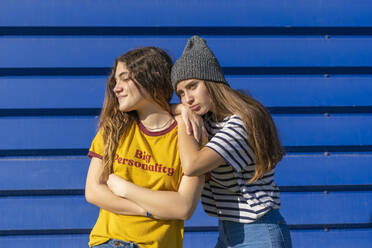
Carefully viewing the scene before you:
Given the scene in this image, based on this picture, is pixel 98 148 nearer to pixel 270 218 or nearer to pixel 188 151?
pixel 188 151

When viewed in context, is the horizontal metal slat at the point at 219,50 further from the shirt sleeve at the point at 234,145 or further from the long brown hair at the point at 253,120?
the shirt sleeve at the point at 234,145

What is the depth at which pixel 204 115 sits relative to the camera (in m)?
2.24

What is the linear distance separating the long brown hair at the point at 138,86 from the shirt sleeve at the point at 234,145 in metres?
0.33

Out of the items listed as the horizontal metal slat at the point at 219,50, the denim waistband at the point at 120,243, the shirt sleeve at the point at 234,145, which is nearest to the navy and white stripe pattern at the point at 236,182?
the shirt sleeve at the point at 234,145

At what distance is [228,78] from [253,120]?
109cm

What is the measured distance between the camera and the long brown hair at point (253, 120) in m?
2.03

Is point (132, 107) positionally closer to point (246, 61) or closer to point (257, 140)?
point (257, 140)

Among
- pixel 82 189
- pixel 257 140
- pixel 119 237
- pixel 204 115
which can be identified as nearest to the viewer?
pixel 119 237

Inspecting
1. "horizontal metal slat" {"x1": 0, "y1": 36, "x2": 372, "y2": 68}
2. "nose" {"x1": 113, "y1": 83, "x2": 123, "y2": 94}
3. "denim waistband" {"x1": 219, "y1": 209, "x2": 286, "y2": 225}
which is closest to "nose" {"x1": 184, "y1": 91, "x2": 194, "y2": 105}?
"nose" {"x1": 113, "y1": 83, "x2": 123, "y2": 94}

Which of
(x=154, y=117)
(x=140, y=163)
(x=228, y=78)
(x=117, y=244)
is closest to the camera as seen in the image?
(x=117, y=244)

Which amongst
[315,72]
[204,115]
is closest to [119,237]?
[204,115]

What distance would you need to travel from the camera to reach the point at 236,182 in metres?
2.06

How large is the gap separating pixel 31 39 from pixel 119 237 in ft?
5.82

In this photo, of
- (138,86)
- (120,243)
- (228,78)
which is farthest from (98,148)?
(228,78)
